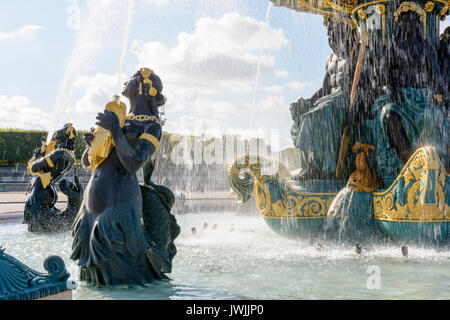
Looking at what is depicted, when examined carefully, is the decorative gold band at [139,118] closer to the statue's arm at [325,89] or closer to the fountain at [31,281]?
the fountain at [31,281]

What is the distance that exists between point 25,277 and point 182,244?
3.98m

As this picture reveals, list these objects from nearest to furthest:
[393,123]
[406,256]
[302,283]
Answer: [302,283]
[406,256]
[393,123]

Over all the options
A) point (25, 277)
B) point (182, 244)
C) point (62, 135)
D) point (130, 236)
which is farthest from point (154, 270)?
point (62, 135)

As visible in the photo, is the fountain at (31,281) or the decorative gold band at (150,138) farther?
the decorative gold band at (150,138)

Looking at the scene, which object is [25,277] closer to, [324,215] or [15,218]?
[324,215]

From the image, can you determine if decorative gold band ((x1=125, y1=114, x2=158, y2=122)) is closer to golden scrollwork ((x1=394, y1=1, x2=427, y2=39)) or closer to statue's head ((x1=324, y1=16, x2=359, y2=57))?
statue's head ((x1=324, y1=16, x2=359, y2=57))

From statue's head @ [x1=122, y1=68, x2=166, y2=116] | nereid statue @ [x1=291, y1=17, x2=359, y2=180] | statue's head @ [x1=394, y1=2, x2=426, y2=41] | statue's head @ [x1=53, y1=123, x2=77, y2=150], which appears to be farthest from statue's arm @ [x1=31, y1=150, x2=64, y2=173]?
statue's head @ [x1=394, y1=2, x2=426, y2=41]

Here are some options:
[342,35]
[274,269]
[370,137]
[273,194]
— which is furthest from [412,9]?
[274,269]

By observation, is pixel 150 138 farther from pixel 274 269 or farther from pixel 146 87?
pixel 274 269

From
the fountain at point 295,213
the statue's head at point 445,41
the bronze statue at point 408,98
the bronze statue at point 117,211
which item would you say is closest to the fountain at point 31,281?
the fountain at point 295,213

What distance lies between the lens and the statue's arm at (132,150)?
361 cm

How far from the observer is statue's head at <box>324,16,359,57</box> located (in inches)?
284

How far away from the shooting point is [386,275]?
4430 mm

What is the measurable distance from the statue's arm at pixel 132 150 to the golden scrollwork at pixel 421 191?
3557mm
